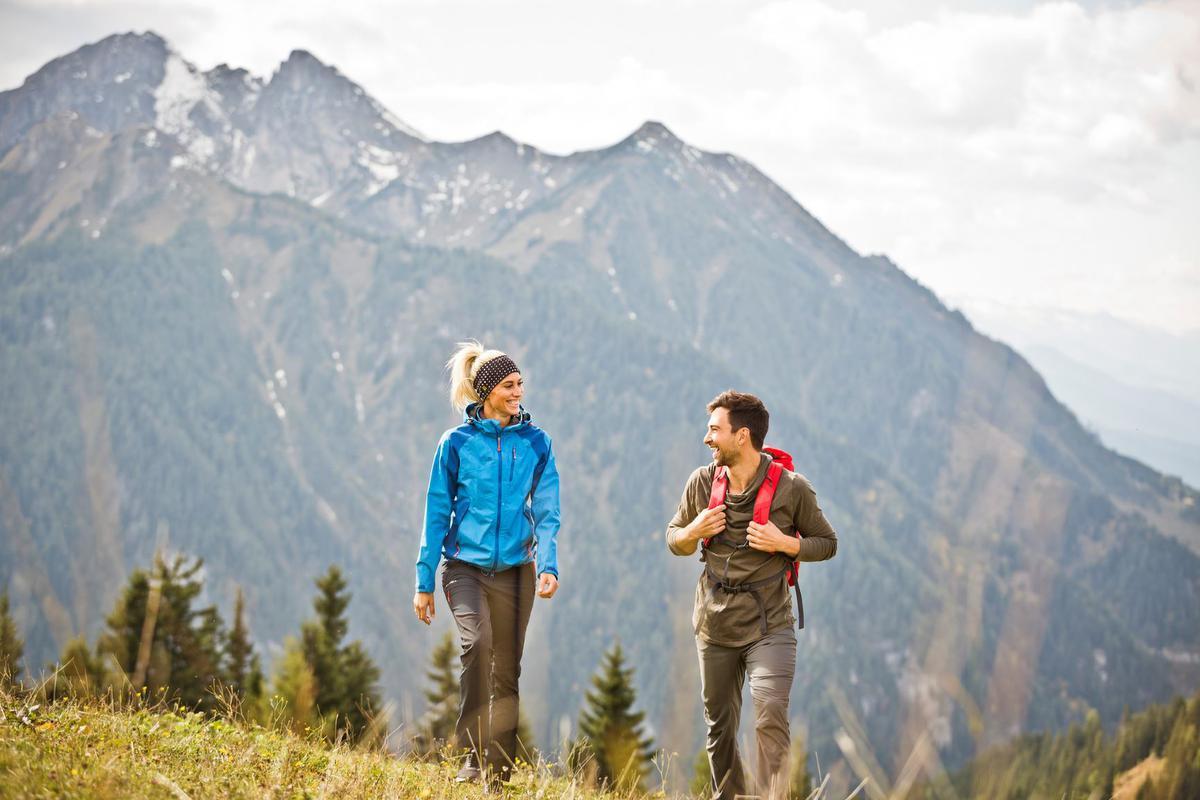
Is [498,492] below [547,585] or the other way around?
the other way around

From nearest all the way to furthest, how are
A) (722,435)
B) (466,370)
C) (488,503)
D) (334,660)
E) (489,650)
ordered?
(722,435)
(489,650)
(488,503)
(466,370)
(334,660)

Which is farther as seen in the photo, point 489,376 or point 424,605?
point 489,376

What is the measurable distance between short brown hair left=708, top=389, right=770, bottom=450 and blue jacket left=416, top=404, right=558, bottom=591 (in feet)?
4.26

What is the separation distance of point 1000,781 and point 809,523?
10.4 feet

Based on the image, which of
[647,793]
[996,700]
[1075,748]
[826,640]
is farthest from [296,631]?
[647,793]

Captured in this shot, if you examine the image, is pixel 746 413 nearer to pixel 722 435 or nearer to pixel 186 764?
pixel 722 435

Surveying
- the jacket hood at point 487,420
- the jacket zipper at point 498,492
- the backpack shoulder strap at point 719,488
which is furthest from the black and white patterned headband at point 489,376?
the backpack shoulder strap at point 719,488

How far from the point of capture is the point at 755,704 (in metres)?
6.14

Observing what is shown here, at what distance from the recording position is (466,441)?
7.00 metres

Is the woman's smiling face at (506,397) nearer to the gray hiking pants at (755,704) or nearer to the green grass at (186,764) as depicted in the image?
the gray hiking pants at (755,704)

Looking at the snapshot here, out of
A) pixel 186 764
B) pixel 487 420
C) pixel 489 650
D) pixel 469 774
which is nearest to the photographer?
pixel 186 764

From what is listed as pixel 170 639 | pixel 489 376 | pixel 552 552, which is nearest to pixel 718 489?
pixel 552 552

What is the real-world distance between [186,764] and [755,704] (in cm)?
321

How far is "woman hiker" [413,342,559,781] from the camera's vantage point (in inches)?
261
